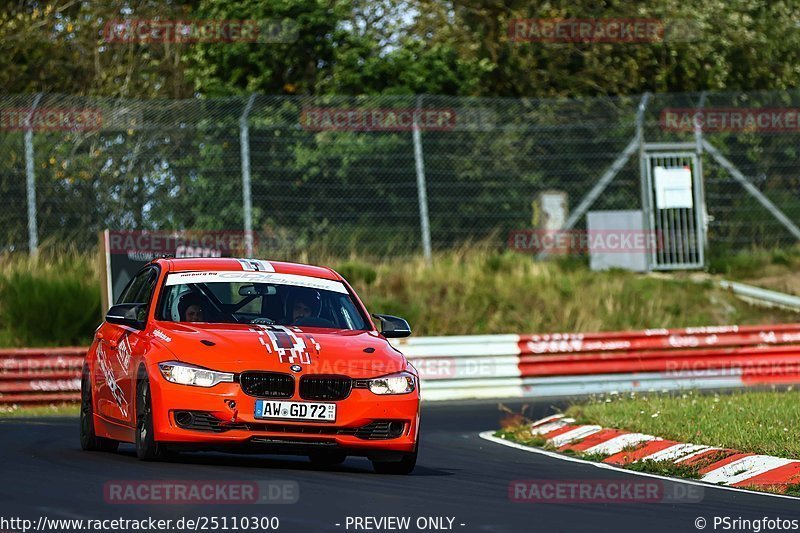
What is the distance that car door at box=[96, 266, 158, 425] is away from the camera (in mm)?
11203

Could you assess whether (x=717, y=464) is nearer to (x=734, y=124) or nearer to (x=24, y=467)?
Answer: (x=24, y=467)

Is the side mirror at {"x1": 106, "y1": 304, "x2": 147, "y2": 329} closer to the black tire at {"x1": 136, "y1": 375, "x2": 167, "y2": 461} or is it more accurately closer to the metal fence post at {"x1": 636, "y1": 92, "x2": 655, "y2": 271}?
the black tire at {"x1": 136, "y1": 375, "x2": 167, "y2": 461}

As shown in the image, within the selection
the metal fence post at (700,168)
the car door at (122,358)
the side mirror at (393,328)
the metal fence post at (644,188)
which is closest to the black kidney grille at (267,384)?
the car door at (122,358)

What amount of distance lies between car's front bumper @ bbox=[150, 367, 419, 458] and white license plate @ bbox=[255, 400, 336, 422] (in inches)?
1.3

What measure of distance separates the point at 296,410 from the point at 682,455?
3.33m

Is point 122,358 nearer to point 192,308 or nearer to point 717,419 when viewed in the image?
point 192,308

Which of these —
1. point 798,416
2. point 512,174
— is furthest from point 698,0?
point 798,416

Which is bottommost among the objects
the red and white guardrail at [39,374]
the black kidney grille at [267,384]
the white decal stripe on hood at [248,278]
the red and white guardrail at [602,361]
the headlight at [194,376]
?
the red and white guardrail at [602,361]

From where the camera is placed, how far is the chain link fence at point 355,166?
24.4 m

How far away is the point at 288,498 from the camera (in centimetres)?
872

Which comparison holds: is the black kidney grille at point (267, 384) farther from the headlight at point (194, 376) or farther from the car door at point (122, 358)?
the car door at point (122, 358)

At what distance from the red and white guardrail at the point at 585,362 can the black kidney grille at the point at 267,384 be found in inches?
429

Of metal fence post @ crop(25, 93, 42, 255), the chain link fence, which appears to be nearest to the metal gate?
the chain link fence

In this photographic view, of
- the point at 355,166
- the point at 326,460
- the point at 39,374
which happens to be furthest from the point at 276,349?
the point at 355,166
